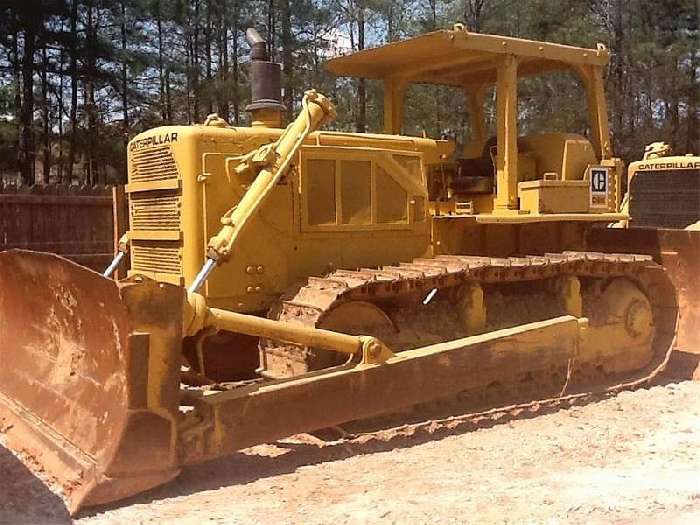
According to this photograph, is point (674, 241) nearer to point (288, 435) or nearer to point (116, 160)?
point (288, 435)

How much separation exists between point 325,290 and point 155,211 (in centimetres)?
156

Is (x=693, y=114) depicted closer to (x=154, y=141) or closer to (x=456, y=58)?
(x=456, y=58)

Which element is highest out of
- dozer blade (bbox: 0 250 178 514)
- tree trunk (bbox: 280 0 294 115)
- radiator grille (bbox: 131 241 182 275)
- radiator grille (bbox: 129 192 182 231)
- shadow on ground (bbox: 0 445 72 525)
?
tree trunk (bbox: 280 0 294 115)

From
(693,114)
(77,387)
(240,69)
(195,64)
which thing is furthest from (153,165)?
(693,114)

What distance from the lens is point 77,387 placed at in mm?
4844

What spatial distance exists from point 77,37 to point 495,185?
16020 mm

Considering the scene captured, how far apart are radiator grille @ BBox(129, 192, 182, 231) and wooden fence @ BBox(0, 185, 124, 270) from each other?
5.27 meters

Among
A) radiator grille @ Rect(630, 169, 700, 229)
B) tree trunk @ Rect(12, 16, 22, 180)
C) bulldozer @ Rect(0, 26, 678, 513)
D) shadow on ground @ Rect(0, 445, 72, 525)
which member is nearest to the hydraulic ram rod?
bulldozer @ Rect(0, 26, 678, 513)

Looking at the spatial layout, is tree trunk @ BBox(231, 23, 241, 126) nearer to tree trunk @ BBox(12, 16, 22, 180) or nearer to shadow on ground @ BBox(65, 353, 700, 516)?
tree trunk @ BBox(12, 16, 22, 180)

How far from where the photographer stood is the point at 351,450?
5.28 metres

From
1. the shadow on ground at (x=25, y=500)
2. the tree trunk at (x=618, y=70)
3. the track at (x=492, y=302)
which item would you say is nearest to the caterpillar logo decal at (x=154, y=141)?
the track at (x=492, y=302)

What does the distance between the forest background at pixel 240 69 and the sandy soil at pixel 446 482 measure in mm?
13111

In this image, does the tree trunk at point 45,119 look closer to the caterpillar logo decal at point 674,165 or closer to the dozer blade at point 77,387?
the caterpillar logo decal at point 674,165

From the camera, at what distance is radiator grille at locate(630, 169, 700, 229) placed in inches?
420
